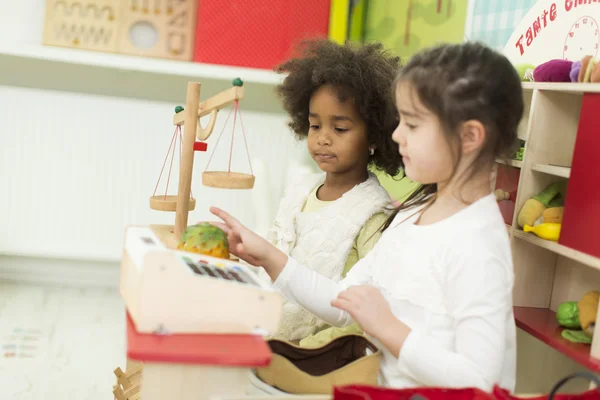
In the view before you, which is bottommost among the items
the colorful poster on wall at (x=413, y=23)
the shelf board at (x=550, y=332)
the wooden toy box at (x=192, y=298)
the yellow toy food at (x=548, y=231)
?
the shelf board at (x=550, y=332)

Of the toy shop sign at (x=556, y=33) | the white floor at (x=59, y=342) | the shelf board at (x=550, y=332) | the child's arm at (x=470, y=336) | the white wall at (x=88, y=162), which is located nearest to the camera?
the child's arm at (x=470, y=336)

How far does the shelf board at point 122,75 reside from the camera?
251 centimetres

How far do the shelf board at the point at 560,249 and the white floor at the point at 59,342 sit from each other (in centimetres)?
119

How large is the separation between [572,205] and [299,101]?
64 centimetres

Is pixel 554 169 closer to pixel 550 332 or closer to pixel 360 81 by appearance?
pixel 550 332

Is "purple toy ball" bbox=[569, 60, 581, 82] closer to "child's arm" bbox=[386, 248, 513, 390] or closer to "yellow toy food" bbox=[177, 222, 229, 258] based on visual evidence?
"child's arm" bbox=[386, 248, 513, 390]

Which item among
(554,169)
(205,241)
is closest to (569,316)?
(554,169)

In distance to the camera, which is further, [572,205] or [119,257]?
[119,257]

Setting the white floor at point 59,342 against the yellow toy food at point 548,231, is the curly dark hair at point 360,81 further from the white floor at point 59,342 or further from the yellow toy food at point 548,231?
the white floor at point 59,342

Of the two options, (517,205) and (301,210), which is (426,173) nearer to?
(517,205)

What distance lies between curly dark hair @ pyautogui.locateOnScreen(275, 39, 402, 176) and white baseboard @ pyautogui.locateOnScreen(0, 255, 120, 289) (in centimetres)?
160

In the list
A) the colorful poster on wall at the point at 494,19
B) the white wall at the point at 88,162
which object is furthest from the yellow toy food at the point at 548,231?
the white wall at the point at 88,162

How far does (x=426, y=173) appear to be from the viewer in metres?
1.02

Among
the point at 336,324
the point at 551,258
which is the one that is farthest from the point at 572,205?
the point at 336,324
